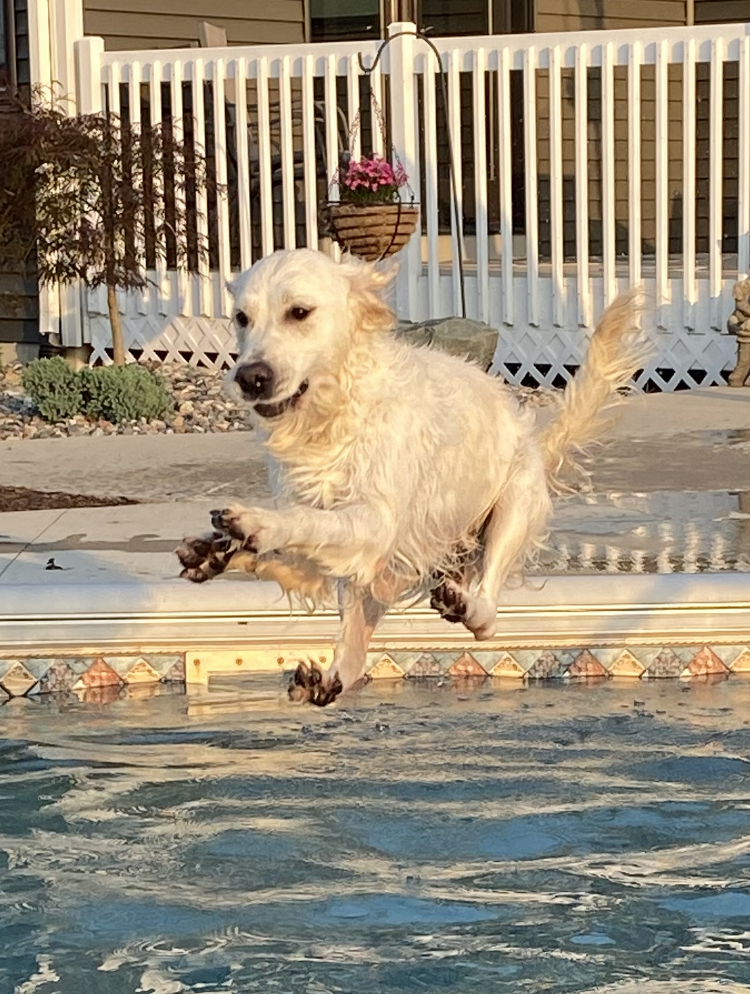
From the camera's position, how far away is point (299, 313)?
3707mm

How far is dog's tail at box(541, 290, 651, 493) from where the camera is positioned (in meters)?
4.77

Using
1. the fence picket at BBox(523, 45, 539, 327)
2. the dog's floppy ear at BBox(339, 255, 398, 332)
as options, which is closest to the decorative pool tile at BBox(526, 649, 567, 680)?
the dog's floppy ear at BBox(339, 255, 398, 332)

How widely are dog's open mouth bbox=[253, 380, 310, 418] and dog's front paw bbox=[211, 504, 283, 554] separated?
9.1 inches

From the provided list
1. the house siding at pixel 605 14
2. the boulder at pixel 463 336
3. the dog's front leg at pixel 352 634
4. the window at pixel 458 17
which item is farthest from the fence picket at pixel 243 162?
the dog's front leg at pixel 352 634

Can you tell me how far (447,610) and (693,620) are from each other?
1.40 meters

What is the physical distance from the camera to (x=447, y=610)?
4156 millimetres

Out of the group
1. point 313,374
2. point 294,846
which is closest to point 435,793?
point 294,846

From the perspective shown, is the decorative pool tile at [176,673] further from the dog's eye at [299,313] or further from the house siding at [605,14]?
the house siding at [605,14]

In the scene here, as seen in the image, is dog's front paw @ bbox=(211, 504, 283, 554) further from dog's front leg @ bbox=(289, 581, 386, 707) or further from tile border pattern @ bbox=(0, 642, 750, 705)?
tile border pattern @ bbox=(0, 642, 750, 705)

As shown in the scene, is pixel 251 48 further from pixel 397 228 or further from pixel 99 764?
pixel 99 764

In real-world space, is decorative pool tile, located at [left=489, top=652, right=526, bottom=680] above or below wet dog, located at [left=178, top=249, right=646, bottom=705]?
below

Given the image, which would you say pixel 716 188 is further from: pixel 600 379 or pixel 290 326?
pixel 290 326

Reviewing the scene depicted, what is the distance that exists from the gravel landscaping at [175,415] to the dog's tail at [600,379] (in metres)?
4.40

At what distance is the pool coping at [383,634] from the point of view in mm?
5297
